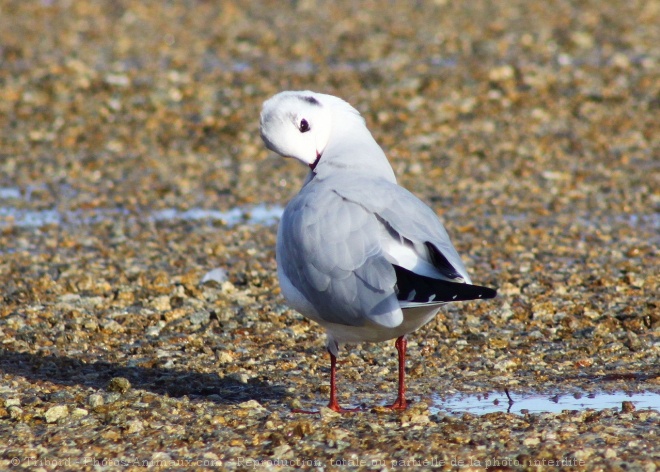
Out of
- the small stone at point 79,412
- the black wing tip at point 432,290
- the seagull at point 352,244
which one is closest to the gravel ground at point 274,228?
the small stone at point 79,412

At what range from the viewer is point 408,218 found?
466 cm

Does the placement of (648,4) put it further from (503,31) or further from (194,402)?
(194,402)

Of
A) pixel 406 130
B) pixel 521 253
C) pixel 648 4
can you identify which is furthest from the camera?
pixel 648 4

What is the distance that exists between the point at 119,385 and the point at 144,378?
444 mm

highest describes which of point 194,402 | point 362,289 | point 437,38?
point 437,38

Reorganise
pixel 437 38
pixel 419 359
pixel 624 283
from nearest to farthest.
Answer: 1. pixel 419 359
2. pixel 624 283
3. pixel 437 38

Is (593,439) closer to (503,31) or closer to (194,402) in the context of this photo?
(194,402)

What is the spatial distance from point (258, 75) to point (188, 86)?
860 mm

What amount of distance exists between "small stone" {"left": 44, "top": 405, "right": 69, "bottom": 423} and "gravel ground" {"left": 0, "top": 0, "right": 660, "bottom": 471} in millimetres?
18

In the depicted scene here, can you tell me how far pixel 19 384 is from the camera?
17.2 ft

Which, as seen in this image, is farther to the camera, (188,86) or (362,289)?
(188,86)

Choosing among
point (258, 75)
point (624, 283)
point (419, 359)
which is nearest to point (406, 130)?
point (258, 75)

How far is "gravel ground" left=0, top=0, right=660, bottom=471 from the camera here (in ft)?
14.8

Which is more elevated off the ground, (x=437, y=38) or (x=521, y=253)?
(x=437, y=38)
